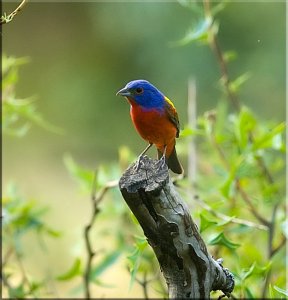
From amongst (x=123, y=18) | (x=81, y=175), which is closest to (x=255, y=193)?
(x=81, y=175)

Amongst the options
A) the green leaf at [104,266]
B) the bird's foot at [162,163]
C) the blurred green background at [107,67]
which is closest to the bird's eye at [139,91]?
the bird's foot at [162,163]

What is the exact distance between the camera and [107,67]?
10.7 feet

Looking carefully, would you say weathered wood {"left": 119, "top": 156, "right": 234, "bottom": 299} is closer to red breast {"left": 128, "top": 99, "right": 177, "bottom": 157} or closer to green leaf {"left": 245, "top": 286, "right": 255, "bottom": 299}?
red breast {"left": 128, "top": 99, "right": 177, "bottom": 157}

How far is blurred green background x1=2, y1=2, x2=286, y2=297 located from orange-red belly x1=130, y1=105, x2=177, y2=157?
1.54 meters

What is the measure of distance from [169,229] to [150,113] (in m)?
0.19

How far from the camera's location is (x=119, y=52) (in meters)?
→ 3.30

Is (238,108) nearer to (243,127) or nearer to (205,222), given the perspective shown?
(243,127)

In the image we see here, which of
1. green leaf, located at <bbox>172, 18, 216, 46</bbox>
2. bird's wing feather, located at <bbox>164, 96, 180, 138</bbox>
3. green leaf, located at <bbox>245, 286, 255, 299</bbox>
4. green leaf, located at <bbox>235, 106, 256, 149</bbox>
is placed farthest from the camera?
green leaf, located at <bbox>235, 106, 256, 149</bbox>

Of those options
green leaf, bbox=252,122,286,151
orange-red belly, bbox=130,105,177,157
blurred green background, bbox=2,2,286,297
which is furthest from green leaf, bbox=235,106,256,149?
blurred green background, bbox=2,2,286,297

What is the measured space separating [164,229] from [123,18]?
2363mm

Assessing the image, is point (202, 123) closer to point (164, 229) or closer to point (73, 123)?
point (164, 229)

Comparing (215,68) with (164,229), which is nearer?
(164,229)

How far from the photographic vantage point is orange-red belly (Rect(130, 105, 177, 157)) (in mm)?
1039

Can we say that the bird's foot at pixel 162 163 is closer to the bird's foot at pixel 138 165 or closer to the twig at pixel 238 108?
the bird's foot at pixel 138 165
